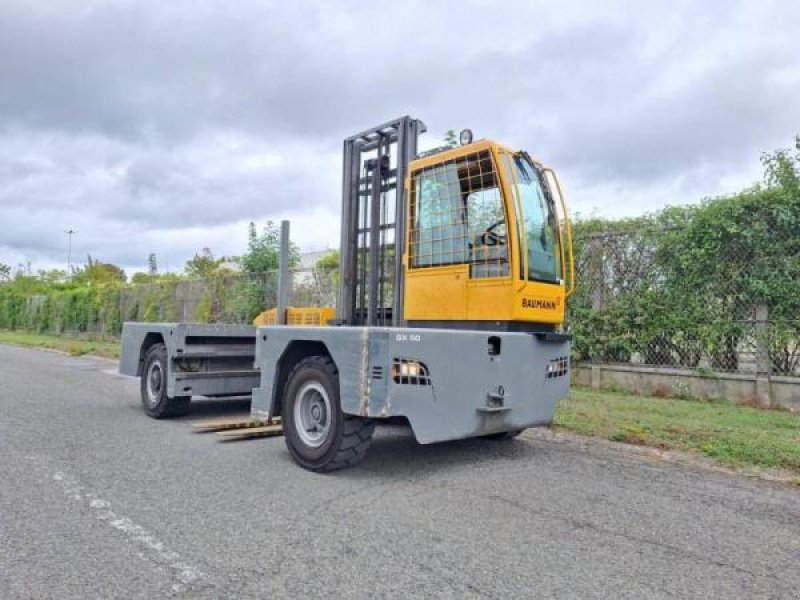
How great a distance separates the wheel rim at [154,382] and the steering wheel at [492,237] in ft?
15.7

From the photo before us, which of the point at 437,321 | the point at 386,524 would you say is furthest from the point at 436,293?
the point at 386,524

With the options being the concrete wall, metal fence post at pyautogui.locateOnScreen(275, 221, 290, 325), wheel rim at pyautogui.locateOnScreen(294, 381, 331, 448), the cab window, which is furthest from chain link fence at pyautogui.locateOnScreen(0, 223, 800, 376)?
wheel rim at pyautogui.locateOnScreen(294, 381, 331, 448)

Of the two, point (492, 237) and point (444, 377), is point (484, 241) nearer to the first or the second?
point (492, 237)

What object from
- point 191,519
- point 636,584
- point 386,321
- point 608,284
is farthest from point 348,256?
point 608,284

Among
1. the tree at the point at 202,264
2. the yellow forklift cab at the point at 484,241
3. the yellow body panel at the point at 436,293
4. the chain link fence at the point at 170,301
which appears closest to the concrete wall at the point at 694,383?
the yellow forklift cab at the point at 484,241

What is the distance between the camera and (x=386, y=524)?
398 centimetres

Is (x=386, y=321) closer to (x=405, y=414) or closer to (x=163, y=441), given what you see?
(x=405, y=414)

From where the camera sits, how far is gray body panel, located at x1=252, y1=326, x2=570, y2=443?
4.79 m

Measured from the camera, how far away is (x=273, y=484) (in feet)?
16.0

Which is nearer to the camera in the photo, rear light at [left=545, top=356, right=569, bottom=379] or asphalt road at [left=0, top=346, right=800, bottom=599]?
asphalt road at [left=0, top=346, right=800, bottom=599]

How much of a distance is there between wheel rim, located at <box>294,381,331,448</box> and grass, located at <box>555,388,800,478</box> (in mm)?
3131

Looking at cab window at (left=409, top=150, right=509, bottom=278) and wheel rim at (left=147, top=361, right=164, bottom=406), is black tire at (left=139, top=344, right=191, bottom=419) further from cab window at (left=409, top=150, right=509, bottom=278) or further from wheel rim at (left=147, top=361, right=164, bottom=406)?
cab window at (left=409, top=150, right=509, bottom=278)

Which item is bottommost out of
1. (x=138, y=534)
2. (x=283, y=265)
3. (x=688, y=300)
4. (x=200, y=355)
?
(x=138, y=534)

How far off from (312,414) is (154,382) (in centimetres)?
356
